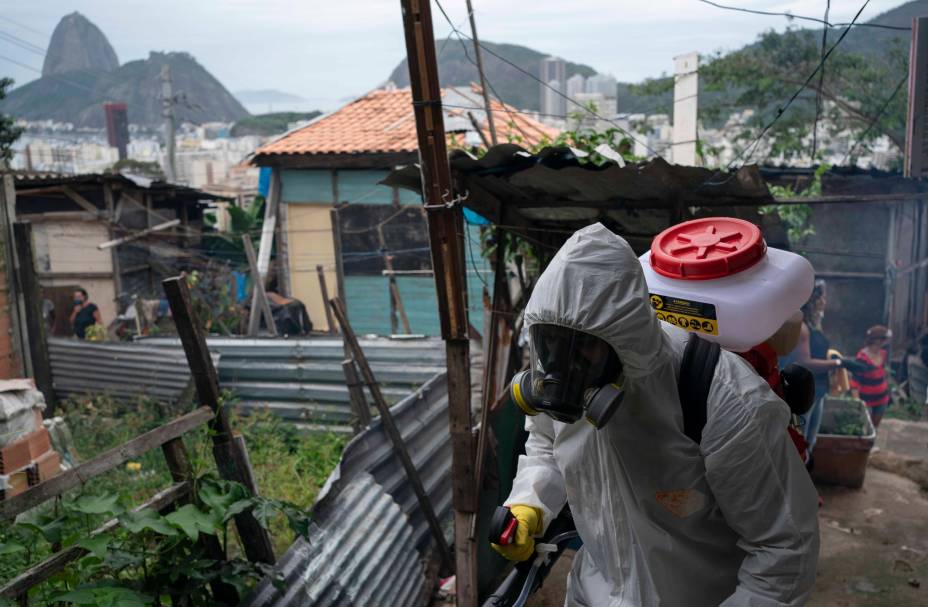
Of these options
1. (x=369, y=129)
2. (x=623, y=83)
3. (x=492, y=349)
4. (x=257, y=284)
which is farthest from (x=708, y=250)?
(x=623, y=83)

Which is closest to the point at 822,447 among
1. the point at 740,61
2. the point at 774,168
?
the point at 774,168

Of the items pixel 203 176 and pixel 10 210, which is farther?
pixel 203 176

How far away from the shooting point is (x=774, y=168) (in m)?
11.5

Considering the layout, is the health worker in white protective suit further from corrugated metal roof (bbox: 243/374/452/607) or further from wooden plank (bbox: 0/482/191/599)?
corrugated metal roof (bbox: 243/374/452/607)

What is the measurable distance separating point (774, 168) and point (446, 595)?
8.79 m

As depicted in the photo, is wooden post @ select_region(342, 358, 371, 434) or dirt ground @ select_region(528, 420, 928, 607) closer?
dirt ground @ select_region(528, 420, 928, 607)

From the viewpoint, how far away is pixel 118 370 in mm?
9641

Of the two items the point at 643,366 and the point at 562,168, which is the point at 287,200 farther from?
the point at 643,366

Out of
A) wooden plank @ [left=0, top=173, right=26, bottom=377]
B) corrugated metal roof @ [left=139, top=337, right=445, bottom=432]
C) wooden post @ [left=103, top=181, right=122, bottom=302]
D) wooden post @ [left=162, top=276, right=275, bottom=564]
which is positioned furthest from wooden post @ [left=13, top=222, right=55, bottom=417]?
wooden post @ [left=103, top=181, right=122, bottom=302]

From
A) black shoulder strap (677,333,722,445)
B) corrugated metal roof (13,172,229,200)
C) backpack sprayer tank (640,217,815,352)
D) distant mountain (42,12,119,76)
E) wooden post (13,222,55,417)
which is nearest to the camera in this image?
black shoulder strap (677,333,722,445)

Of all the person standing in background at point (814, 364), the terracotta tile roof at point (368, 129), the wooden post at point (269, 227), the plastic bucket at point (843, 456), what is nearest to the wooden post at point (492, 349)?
the person standing in background at point (814, 364)

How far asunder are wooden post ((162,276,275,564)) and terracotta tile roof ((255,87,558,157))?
10039mm

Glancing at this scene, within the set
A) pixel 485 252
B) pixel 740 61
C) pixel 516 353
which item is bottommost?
pixel 516 353

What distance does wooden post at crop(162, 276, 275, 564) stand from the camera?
3.79m
